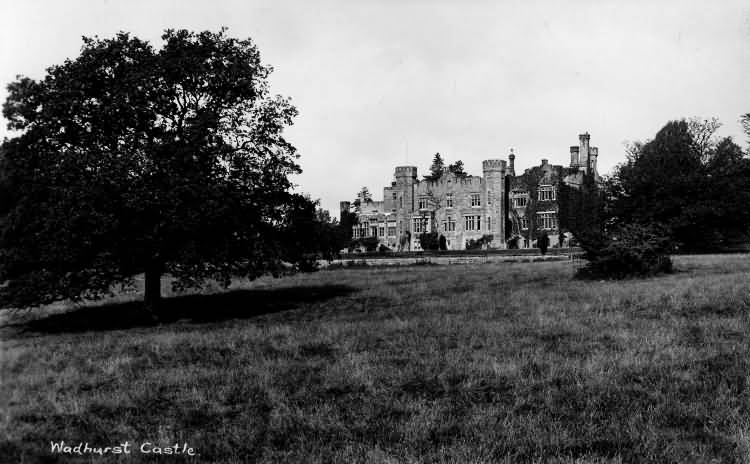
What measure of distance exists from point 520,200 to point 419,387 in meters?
58.3

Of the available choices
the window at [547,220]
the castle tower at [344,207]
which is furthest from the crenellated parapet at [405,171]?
the window at [547,220]

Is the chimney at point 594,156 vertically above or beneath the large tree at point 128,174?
above

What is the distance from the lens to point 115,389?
25.8ft

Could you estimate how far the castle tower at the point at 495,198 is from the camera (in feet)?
204

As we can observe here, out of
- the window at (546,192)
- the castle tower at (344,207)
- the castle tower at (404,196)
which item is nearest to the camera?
the window at (546,192)

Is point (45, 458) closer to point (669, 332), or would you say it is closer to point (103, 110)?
point (669, 332)

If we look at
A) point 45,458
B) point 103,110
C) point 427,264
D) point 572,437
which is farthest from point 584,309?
point 427,264

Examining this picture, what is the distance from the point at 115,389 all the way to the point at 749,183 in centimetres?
4822

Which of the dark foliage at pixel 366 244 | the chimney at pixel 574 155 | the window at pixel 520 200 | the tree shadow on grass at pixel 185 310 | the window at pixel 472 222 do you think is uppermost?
the chimney at pixel 574 155

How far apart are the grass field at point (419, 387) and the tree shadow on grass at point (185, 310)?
8.84ft

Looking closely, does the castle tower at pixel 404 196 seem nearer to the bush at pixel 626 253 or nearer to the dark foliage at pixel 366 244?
the dark foliage at pixel 366 244

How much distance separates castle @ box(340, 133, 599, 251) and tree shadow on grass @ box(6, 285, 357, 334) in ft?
136

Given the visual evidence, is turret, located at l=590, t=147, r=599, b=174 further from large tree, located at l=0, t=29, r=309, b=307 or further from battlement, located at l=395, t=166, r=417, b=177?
large tree, located at l=0, t=29, r=309, b=307

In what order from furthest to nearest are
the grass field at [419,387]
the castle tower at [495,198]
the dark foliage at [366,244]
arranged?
the dark foliage at [366,244] → the castle tower at [495,198] → the grass field at [419,387]
